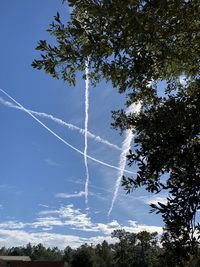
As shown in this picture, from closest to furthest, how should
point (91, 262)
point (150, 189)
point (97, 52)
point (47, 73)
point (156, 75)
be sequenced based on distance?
point (97, 52)
point (47, 73)
point (150, 189)
point (156, 75)
point (91, 262)

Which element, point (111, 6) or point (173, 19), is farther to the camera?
point (173, 19)

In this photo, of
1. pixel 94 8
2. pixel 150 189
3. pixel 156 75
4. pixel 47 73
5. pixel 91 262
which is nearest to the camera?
pixel 94 8

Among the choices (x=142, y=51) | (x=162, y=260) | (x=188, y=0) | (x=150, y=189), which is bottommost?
(x=162, y=260)

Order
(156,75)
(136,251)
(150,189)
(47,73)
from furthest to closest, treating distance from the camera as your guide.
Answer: (136,251) < (156,75) < (150,189) < (47,73)

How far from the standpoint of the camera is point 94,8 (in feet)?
20.2

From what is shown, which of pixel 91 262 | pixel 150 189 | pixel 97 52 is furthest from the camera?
pixel 91 262

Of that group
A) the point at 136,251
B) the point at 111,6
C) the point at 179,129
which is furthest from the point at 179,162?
the point at 136,251

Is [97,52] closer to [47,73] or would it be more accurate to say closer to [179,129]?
[47,73]

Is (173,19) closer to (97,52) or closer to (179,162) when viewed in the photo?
(97,52)

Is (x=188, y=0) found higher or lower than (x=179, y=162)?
higher

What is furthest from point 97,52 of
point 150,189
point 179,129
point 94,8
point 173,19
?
point 150,189

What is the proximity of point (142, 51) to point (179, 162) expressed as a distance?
6.16 ft

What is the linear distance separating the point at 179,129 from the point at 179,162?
1.73 ft

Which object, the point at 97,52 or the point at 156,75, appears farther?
the point at 156,75
